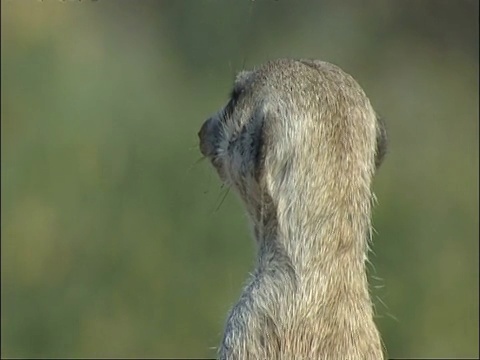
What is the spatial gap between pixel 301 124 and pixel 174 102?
2709 millimetres

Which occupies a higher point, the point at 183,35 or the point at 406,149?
the point at 183,35

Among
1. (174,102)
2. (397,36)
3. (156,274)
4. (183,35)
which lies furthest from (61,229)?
(397,36)

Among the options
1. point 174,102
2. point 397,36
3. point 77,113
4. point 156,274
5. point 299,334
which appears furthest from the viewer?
point 397,36

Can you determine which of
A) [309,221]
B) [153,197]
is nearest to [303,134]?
[309,221]

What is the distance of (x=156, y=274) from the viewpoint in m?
3.45

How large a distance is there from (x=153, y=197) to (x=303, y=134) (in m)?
2.28

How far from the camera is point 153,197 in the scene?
357cm

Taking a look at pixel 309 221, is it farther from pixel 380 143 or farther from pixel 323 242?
pixel 380 143

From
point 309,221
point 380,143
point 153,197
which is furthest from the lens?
point 153,197

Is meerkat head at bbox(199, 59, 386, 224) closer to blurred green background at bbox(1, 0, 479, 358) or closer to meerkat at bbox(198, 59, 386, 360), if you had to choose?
meerkat at bbox(198, 59, 386, 360)

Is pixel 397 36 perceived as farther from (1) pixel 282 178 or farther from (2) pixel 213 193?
(1) pixel 282 178

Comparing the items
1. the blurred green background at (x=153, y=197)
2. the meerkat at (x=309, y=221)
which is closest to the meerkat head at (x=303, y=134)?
the meerkat at (x=309, y=221)

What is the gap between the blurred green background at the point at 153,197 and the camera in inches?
133

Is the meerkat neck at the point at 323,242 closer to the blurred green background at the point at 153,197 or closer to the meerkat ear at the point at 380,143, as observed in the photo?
the meerkat ear at the point at 380,143
